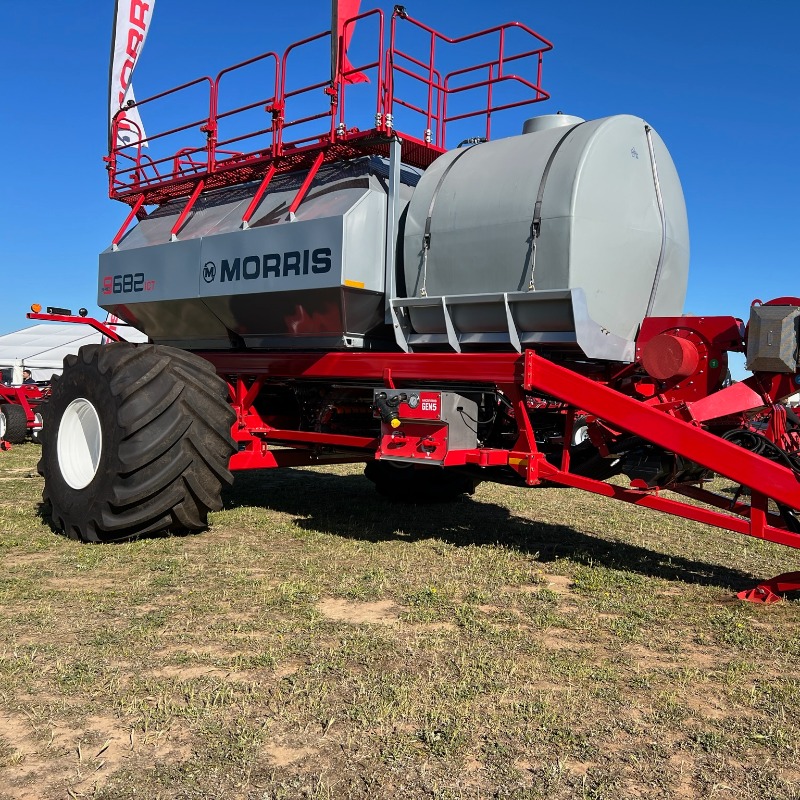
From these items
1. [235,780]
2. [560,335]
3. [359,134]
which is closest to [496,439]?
[560,335]

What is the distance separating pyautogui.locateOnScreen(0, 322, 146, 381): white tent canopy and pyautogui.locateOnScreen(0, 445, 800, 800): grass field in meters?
21.4

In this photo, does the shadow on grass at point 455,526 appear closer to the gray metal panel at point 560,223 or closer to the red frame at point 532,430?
the red frame at point 532,430

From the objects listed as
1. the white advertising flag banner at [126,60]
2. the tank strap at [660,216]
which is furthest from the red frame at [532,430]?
the white advertising flag banner at [126,60]

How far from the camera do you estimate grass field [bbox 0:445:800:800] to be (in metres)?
2.68

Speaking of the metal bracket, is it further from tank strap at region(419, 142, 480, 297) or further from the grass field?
tank strap at region(419, 142, 480, 297)

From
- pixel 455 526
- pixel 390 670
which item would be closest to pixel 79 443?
pixel 455 526

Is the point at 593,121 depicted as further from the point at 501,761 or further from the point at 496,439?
the point at 501,761

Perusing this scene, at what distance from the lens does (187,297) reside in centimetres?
712

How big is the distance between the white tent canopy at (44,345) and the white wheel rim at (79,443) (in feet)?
66.1

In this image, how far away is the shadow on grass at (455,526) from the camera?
18.4 feet

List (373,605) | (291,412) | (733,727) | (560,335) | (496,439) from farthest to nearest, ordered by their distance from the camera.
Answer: (291,412) → (496,439) → (560,335) → (373,605) → (733,727)

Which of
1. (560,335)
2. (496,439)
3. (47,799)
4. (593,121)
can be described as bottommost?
(47,799)

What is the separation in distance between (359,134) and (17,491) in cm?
565

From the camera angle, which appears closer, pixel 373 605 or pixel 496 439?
pixel 373 605
